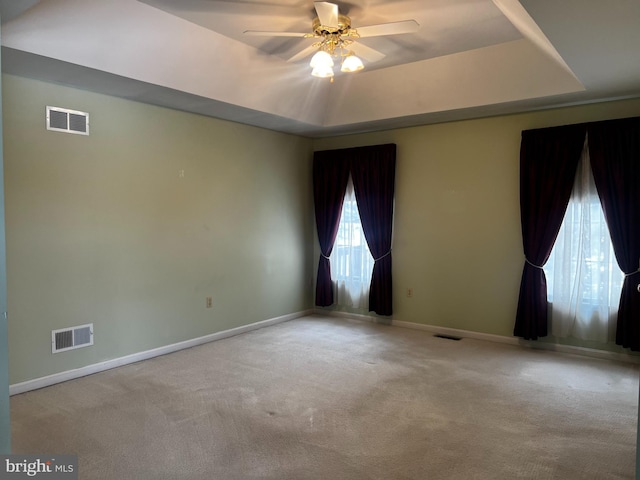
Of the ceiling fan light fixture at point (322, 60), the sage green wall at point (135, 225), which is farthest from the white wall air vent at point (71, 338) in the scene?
the ceiling fan light fixture at point (322, 60)

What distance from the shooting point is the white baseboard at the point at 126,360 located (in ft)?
11.5

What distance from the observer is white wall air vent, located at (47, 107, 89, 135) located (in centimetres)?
361

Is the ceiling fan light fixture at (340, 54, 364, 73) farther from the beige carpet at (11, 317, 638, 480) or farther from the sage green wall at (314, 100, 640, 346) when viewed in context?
the beige carpet at (11, 317, 638, 480)

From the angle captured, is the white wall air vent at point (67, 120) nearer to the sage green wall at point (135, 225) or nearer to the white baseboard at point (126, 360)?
the sage green wall at point (135, 225)

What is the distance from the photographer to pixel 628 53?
2979 millimetres

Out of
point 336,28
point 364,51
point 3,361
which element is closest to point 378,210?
point 364,51

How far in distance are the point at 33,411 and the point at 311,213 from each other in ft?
13.3

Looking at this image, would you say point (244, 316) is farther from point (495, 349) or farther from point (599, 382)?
point (599, 382)

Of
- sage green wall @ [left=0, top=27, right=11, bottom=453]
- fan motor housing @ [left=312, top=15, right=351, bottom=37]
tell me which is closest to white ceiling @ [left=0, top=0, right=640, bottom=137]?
fan motor housing @ [left=312, top=15, right=351, bottom=37]

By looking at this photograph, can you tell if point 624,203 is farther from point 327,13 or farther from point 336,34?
point 327,13

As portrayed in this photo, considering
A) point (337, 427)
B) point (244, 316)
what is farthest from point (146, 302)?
point (337, 427)

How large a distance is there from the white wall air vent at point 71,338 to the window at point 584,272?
4.42 metres

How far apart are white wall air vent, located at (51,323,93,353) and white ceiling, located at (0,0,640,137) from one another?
2026mm

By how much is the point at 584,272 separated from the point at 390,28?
3.01 metres
